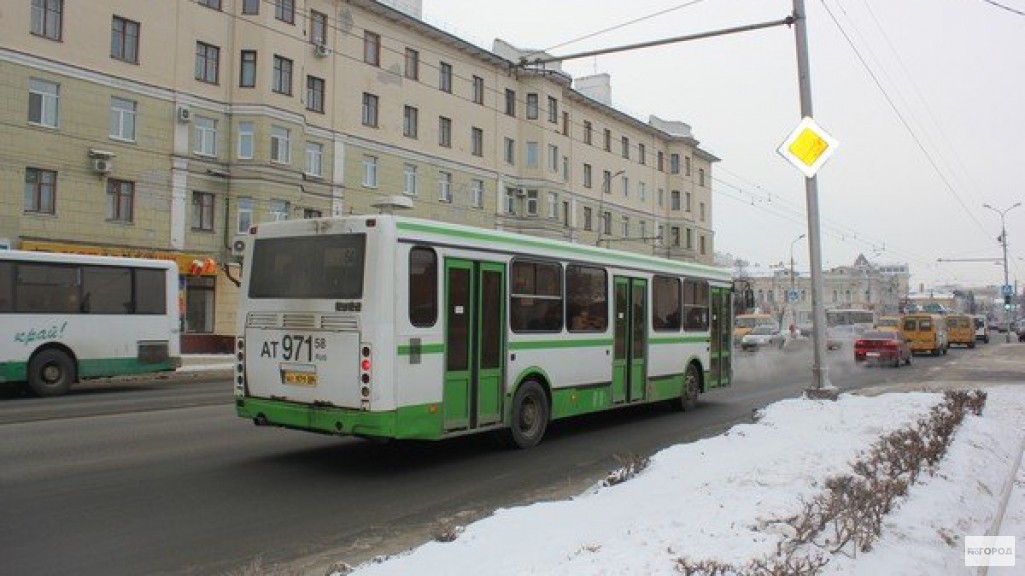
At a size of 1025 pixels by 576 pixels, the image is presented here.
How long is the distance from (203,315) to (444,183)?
1540 centimetres

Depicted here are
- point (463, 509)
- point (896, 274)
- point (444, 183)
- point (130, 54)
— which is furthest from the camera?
point (896, 274)

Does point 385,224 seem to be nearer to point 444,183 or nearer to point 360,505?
point 360,505

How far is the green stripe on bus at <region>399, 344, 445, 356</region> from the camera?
26.9ft

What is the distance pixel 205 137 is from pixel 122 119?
10.7ft

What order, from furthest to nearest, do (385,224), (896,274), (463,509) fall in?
(896,274) < (385,224) < (463,509)

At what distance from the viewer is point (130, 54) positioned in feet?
98.2

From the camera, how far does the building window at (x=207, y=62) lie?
32062mm

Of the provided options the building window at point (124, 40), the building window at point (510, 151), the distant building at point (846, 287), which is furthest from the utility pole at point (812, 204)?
the distant building at point (846, 287)

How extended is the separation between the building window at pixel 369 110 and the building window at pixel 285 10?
528 cm

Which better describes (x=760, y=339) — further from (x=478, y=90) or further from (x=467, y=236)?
(x=467, y=236)

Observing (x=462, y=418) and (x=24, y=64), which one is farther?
(x=24, y=64)

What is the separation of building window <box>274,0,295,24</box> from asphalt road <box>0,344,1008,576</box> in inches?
956

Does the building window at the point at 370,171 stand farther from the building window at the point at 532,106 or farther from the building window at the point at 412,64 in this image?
the building window at the point at 532,106

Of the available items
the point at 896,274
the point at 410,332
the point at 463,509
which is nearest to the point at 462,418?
A: the point at 410,332
